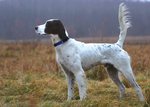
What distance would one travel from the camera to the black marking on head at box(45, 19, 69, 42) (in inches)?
341

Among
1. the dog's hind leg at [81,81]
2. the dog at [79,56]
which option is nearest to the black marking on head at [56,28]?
the dog at [79,56]

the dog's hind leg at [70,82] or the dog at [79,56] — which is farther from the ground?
the dog at [79,56]

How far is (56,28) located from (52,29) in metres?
0.07

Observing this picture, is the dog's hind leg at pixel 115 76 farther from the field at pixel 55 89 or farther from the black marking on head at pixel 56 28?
the black marking on head at pixel 56 28

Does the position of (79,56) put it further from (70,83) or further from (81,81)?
(70,83)

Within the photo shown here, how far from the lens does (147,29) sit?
74.0m

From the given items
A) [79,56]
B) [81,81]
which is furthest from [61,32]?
[81,81]

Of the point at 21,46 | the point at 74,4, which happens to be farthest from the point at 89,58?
the point at 74,4

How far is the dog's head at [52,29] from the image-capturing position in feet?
28.3

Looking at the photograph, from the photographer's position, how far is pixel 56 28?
28.5 ft

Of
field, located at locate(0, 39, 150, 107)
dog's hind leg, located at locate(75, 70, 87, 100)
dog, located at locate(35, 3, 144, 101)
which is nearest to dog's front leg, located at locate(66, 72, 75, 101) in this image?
dog, located at locate(35, 3, 144, 101)

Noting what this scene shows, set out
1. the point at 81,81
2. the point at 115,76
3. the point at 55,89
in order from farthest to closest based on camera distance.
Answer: the point at 55,89 < the point at 115,76 < the point at 81,81

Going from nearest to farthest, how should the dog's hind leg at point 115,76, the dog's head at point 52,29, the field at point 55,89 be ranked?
the field at point 55,89 → the dog's head at point 52,29 → the dog's hind leg at point 115,76

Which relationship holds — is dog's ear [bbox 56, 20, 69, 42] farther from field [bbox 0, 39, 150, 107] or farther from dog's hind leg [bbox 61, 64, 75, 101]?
A: field [bbox 0, 39, 150, 107]
